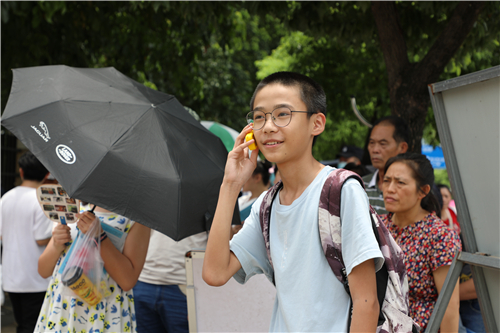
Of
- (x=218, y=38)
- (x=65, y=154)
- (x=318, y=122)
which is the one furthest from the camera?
(x=218, y=38)

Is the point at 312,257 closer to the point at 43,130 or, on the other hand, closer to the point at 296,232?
the point at 296,232

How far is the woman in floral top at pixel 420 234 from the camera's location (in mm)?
2707

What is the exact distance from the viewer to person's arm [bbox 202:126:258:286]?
193 centimetres

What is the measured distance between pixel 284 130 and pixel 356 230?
0.44 metres

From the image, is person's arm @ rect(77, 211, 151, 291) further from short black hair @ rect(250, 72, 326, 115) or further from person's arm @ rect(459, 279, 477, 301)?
person's arm @ rect(459, 279, 477, 301)

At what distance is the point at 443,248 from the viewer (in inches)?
Result: 107

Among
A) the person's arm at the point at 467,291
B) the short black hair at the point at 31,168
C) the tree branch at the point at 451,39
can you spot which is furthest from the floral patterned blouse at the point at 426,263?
the short black hair at the point at 31,168

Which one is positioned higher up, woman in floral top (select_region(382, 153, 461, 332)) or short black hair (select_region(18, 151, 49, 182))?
short black hair (select_region(18, 151, 49, 182))

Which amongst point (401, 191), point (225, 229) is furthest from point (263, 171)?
point (225, 229)

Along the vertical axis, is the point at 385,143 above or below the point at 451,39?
below

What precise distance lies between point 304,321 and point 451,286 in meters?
0.86

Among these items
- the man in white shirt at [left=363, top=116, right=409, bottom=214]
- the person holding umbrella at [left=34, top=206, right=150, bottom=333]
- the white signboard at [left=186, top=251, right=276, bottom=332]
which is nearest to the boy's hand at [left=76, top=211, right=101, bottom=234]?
the person holding umbrella at [left=34, top=206, right=150, bottom=333]

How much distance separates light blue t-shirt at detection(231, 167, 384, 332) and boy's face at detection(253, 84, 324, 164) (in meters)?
0.14

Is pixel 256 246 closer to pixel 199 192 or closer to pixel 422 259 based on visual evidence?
pixel 199 192
